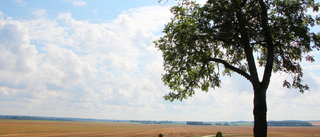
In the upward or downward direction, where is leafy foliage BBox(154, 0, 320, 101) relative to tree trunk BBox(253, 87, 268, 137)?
upward

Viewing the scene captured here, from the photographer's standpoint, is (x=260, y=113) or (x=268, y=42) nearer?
(x=260, y=113)

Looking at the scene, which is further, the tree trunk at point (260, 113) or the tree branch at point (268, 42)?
the tree branch at point (268, 42)

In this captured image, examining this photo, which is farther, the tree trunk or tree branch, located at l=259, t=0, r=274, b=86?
tree branch, located at l=259, t=0, r=274, b=86

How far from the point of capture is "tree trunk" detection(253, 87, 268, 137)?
1273 cm

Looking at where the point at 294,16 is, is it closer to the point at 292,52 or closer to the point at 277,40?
the point at 277,40

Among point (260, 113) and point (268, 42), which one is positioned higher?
point (268, 42)

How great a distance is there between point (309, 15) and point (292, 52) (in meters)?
2.50

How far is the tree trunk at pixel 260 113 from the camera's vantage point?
1273cm

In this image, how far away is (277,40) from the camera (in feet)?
50.8

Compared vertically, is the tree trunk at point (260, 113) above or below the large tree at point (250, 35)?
below

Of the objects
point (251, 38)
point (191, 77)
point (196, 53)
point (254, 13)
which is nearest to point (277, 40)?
point (251, 38)

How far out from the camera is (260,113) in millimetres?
13000

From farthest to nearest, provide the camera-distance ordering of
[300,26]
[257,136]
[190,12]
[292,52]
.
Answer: [190,12], [292,52], [300,26], [257,136]

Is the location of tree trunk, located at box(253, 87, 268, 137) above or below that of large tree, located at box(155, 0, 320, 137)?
below
